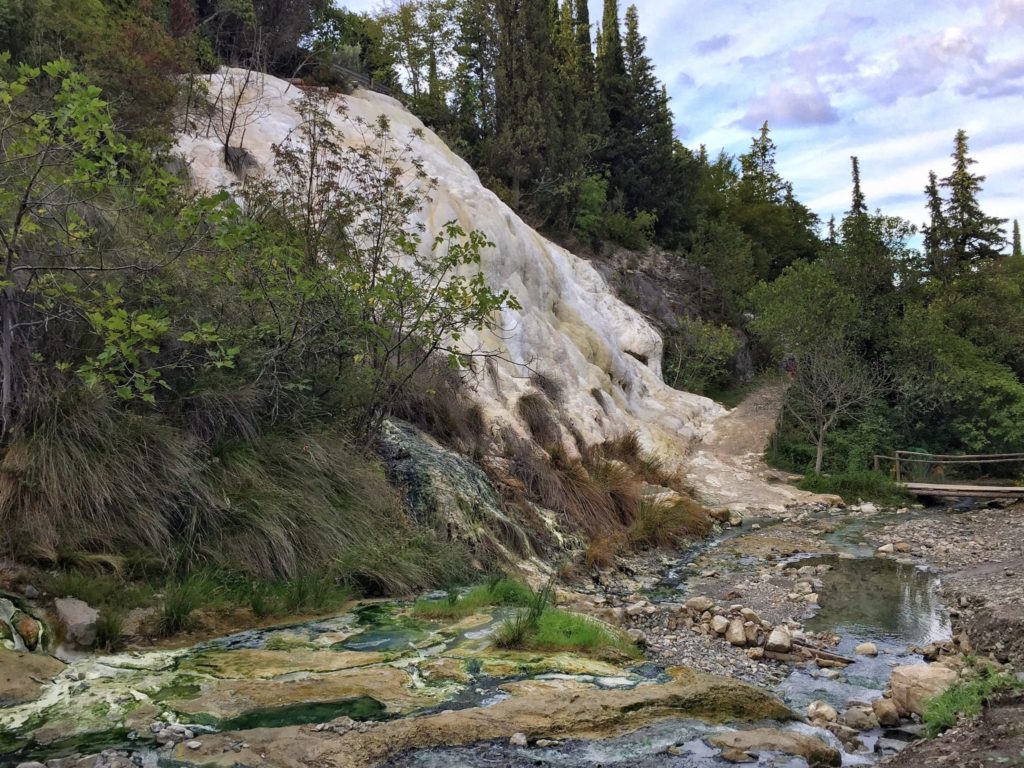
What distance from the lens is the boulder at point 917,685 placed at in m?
5.57

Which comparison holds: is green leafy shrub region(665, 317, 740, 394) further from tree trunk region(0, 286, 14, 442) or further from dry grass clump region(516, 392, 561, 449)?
tree trunk region(0, 286, 14, 442)

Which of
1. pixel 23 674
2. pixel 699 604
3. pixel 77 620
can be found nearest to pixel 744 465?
pixel 699 604

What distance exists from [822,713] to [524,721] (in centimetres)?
235

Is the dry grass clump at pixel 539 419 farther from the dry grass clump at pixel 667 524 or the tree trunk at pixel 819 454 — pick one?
the tree trunk at pixel 819 454

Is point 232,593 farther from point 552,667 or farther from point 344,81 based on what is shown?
point 344,81

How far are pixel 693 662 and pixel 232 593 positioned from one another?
418 cm

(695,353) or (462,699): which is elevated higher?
(695,353)

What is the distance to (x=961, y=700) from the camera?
5.17m

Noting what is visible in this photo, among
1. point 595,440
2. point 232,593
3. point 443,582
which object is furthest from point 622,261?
point 232,593

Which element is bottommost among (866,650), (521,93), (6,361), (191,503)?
(866,650)

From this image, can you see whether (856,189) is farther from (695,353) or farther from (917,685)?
(917,685)

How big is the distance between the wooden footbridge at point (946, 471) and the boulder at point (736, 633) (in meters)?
14.0

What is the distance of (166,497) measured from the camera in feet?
21.8

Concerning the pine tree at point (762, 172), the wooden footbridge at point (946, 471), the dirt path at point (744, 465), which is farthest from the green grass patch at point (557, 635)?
the pine tree at point (762, 172)
